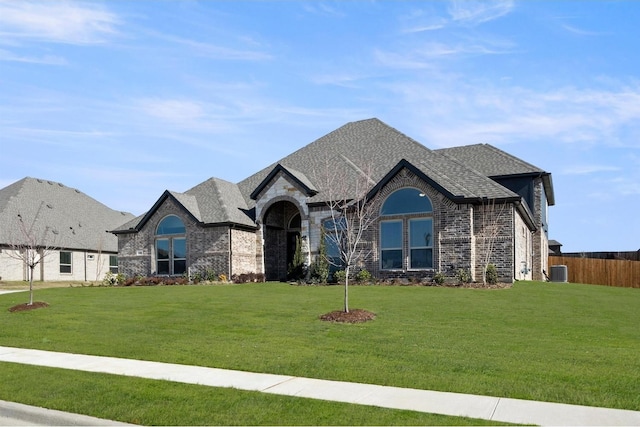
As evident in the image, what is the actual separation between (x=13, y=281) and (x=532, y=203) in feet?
113

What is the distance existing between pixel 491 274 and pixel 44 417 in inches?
827

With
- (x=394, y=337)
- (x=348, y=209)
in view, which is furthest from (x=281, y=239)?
(x=394, y=337)

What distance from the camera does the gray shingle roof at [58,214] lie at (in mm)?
42281

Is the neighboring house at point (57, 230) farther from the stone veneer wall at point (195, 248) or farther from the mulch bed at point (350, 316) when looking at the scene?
the mulch bed at point (350, 316)

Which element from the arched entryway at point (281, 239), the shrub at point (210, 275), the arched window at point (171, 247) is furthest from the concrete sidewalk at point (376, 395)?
the arched entryway at point (281, 239)

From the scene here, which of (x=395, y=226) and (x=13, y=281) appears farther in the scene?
(x=13, y=281)

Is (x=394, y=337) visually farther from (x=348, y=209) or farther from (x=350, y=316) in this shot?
(x=348, y=209)

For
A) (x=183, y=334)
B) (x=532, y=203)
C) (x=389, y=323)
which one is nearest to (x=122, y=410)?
(x=183, y=334)

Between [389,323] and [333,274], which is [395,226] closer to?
[333,274]

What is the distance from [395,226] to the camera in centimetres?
2778

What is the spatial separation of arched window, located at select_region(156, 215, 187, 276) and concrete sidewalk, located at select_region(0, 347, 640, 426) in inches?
858

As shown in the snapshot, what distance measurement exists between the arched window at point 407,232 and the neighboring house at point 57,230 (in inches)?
974

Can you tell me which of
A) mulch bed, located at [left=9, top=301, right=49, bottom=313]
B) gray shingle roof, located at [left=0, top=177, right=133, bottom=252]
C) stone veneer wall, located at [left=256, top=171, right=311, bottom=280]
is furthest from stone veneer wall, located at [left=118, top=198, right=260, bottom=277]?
mulch bed, located at [left=9, top=301, right=49, bottom=313]

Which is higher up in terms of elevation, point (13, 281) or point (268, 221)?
point (268, 221)
